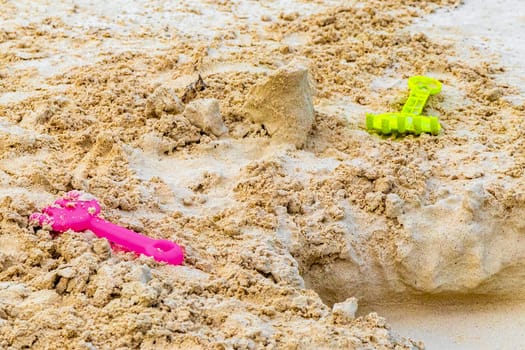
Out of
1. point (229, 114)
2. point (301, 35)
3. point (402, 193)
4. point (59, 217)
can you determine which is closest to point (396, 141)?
point (402, 193)

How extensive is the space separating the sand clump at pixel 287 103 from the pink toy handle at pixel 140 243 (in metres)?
0.84

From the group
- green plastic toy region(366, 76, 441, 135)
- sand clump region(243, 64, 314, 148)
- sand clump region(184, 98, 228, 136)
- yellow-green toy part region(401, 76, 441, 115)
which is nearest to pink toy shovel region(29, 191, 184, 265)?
sand clump region(184, 98, 228, 136)

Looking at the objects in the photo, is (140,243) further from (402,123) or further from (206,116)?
(402,123)

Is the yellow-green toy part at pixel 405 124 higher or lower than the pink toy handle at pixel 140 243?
lower

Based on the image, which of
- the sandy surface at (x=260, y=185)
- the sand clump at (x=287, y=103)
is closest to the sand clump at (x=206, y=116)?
the sandy surface at (x=260, y=185)

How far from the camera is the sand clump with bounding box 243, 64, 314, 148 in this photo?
9.46 feet

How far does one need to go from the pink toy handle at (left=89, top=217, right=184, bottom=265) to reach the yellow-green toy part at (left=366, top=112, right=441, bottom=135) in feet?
3.78

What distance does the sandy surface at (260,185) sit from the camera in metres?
1.94

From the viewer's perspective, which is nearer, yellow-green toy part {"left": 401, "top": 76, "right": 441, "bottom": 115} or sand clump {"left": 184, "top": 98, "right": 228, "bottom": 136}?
sand clump {"left": 184, "top": 98, "right": 228, "bottom": 136}

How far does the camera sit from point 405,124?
118 inches

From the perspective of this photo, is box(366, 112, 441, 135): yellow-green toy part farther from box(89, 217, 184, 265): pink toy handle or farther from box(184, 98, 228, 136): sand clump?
box(89, 217, 184, 265): pink toy handle

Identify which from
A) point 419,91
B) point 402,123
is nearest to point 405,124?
point 402,123

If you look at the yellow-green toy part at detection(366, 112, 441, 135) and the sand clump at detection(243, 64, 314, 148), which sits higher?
the sand clump at detection(243, 64, 314, 148)

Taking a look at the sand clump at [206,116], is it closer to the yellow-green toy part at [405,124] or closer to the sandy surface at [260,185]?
the sandy surface at [260,185]
